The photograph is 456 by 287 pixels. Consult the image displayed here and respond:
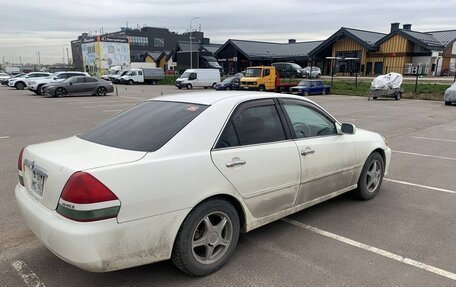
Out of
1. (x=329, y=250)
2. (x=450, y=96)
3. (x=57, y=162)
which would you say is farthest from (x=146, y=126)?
(x=450, y=96)

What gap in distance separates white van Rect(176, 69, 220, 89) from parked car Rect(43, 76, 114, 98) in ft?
41.4

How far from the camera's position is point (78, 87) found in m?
25.8

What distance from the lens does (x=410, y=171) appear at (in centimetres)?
681

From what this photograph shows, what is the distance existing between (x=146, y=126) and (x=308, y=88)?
27.9 meters

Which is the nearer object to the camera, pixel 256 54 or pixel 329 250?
pixel 329 250

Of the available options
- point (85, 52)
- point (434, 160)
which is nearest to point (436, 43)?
point (434, 160)

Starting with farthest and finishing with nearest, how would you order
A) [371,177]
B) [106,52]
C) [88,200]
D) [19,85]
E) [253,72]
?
[106,52]
[19,85]
[253,72]
[371,177]
[88,200]

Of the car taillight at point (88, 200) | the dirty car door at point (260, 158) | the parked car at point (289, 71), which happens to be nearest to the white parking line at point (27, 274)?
the car taillight at point (88, 200)

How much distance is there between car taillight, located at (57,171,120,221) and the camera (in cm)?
256

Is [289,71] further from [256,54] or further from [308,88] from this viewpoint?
[308,88]

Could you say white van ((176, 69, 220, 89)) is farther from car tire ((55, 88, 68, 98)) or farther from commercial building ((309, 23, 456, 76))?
car tire ((55, 88, 68, 98))

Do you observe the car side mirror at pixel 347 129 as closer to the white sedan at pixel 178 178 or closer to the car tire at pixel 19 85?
the white sedan at pixel 178 178

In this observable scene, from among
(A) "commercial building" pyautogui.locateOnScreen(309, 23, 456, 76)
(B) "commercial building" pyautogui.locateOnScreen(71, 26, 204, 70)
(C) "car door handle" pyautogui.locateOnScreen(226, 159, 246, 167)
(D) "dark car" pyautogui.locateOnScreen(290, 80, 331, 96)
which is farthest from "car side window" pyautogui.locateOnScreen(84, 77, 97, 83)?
A: (B) "commercial building" pyautogui.locateOnScreen(71, 26, 204, 70)

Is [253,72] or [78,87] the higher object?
[253,72]
